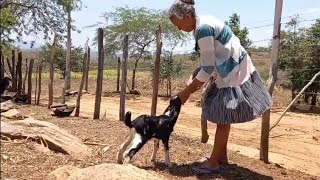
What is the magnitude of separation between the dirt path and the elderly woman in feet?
8.55

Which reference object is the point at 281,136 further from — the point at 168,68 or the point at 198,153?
the point at 168,68

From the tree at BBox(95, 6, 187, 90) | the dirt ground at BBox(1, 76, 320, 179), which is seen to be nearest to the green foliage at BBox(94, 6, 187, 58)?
the tree at BBox(95, 6, 187, 90)

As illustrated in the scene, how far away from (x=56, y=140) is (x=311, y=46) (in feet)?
37.1

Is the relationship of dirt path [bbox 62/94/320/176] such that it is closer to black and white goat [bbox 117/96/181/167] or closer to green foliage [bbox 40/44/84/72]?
black and white goat [bbox 117/96/181/167]

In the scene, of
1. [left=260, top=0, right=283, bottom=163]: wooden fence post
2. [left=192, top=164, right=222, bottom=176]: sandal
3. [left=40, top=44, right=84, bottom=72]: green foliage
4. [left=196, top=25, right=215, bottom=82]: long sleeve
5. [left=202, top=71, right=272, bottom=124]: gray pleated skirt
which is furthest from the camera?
[left=40, top=44, right=84, bottom=72]: green foliage

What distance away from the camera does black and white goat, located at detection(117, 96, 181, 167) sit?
3.85 metres

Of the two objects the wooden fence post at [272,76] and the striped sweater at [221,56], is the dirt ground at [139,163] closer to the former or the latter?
the wooden fence post at [272,76]

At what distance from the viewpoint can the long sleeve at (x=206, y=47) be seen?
11.8ft

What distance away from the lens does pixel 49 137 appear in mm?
4578

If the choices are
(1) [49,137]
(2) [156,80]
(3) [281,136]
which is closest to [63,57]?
(3) [281,136]

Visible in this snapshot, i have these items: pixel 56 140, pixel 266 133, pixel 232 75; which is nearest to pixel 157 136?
pixel 232 75

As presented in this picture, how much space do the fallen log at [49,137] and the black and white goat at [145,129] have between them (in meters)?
0.76

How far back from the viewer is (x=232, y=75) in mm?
3768

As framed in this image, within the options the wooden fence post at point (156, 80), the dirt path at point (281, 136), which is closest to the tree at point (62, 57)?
the dirt path at point (281, 136)
